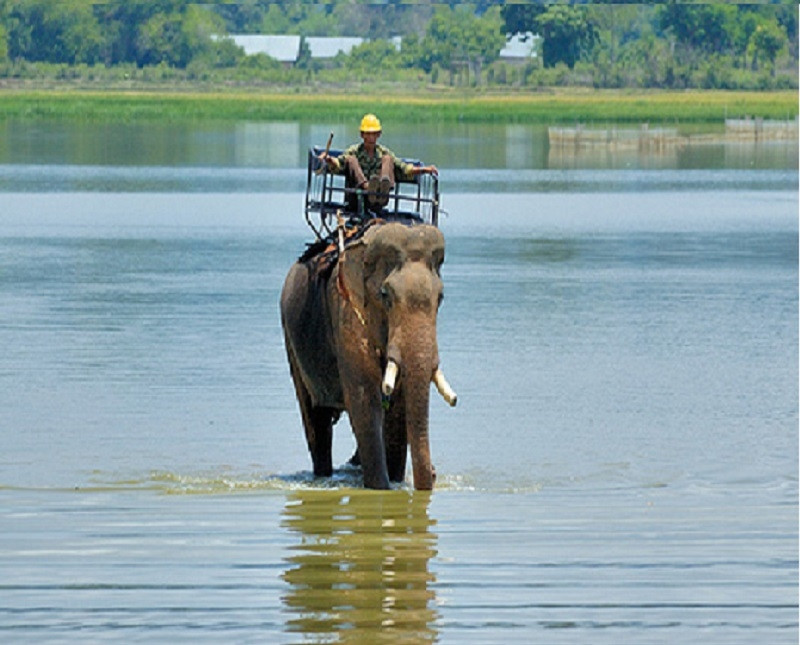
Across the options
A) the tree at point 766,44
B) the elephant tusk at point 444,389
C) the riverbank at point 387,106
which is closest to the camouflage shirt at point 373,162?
the elephant tusk at point 444,389

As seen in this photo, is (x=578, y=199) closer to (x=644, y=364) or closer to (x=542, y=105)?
(x=644, y=364)

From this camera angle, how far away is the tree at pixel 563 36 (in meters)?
160

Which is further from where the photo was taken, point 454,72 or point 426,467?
point 454,72

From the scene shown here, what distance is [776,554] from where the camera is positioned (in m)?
12.6

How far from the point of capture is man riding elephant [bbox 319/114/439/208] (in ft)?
48.1

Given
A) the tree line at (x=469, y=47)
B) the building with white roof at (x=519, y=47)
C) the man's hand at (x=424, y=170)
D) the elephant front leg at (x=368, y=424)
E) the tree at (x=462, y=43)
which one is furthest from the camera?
the building with white roof at (x=519, y=47)

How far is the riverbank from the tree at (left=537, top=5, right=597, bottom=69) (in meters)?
17.3

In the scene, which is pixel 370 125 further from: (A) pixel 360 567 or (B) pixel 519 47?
(B) pixel 519 47

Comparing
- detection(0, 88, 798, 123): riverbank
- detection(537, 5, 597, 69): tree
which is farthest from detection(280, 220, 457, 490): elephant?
detection(537, 5, 597, 69): tree

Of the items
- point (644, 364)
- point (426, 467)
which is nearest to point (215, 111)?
point (644, 364)

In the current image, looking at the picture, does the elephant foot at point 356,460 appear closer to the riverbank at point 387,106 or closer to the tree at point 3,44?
the riverbank at point 387,106

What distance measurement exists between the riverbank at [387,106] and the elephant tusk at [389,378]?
352ft

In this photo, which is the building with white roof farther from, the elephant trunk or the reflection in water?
the elephant trunk

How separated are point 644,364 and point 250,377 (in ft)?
13.3
